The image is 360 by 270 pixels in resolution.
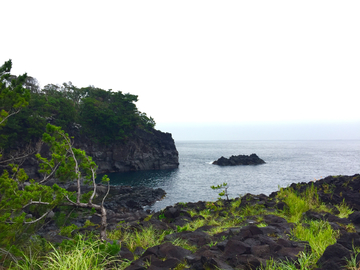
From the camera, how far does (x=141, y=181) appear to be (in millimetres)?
42031

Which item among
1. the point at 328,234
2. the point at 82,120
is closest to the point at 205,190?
the point at 328,234

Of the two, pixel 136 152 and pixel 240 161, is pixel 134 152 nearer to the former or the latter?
pixel 136 152

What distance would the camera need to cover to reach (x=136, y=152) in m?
57.1

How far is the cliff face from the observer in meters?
52.6

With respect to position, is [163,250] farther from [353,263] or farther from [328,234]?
[328,234]

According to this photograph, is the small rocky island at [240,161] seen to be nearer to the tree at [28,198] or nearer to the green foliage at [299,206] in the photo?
the green foliage at [299,206]

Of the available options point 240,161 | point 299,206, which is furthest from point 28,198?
point 240,161

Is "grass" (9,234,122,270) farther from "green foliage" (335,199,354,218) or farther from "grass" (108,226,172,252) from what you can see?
"green foliage" (335,199,354,218)

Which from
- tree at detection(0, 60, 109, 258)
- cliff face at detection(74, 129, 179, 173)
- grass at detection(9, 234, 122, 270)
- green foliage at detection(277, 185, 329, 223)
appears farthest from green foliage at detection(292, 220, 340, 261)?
cliff face at detection(74, 129, 179, 173)

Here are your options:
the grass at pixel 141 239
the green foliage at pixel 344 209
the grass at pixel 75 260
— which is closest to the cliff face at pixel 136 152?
the grass at pixel 141 239

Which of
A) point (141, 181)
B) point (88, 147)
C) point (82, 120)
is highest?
point (82, 120)

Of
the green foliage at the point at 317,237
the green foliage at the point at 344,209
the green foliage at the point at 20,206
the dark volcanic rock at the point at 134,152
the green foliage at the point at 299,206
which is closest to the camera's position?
the green foliage at the point at 317,237

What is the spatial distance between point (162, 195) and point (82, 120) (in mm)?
32701

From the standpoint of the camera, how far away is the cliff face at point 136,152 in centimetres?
5262
